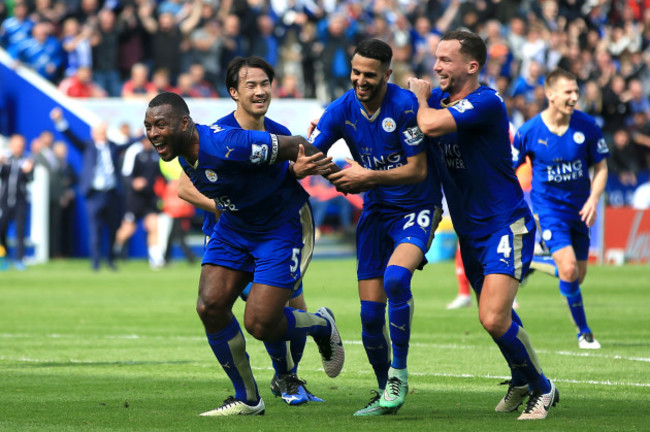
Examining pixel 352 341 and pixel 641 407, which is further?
pixel 352 341

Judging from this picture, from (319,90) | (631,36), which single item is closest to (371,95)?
(319,90)

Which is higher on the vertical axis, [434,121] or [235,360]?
[434,121]

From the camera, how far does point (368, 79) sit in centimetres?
742

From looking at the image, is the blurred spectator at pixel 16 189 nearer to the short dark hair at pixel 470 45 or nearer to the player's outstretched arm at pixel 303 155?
the player's outstretched arm at pixel 303 155

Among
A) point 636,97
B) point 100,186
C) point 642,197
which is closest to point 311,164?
point 100,186

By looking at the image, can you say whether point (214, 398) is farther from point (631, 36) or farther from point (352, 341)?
point (631, 36)

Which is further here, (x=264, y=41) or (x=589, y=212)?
(x=264, y=41)

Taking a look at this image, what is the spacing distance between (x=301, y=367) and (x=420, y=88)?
337cm

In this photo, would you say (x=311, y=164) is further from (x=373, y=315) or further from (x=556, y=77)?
(x=556, y=77)

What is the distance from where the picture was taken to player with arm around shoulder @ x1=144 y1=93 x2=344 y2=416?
282 inches

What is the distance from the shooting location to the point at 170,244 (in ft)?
80.1

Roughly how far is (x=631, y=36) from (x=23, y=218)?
55.6 feet

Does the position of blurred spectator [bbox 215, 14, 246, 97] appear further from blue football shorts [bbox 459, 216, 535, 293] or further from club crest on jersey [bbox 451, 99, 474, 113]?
club crest on jersey [bbox 451, 99, 474, 113]

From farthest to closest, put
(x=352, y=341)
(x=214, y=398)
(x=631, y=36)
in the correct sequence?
1. (x=631, y=36)
2. (x=352, y=341)
3. (x=214, y=398)
